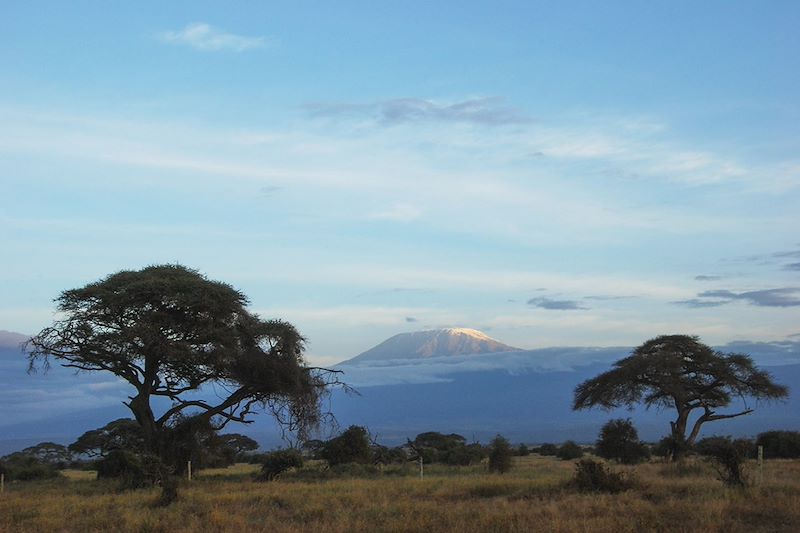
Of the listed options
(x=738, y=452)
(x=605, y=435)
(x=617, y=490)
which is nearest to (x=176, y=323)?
(x=617, y=490)

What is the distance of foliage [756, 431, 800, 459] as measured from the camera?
1930 inches

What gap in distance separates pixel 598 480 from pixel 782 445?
99.2 feet

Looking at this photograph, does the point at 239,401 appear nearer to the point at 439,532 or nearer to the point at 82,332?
the point at 82,332

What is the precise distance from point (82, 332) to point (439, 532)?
20465mm

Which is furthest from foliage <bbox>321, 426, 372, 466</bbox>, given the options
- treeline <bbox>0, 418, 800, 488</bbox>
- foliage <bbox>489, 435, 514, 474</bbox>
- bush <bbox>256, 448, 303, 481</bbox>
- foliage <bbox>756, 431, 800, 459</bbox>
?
foliage <bbox>756, 431, 800, 459</bbox>

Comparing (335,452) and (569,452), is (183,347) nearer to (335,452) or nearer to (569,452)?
(335,452)

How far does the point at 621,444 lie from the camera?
45.4 meters

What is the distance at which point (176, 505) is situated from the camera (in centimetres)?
2356

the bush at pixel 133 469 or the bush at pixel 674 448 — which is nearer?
the bush at pixel 133 469

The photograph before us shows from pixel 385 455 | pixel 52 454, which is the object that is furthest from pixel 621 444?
pixel 52 454

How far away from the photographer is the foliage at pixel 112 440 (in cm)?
4586

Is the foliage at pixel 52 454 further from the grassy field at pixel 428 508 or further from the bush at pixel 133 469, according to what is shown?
the grassy field at pixel 428 508

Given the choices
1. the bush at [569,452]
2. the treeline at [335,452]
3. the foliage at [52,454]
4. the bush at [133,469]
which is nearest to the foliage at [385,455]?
the treeline at [335,452]

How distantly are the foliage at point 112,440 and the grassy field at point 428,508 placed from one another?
16814 mm
